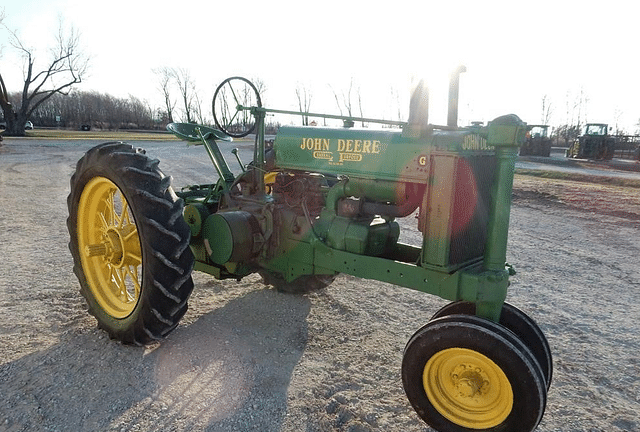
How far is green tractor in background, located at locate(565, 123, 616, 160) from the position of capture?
2750cm

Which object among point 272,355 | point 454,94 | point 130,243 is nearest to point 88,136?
point 130,243

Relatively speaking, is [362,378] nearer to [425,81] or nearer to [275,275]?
[275,275]

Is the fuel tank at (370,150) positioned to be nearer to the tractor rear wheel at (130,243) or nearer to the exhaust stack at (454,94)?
the exhaust stack at (454,94)

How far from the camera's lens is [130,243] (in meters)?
3.48

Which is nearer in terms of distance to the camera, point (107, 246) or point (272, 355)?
point (272, 355)

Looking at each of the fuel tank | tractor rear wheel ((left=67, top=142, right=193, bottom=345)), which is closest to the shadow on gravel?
tractor rear wheel ((left=67, top=142, right=193, bottom=345))

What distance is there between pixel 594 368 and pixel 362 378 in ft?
5.28

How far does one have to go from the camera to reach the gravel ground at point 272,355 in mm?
2627

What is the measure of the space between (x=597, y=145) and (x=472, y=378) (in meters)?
29.8

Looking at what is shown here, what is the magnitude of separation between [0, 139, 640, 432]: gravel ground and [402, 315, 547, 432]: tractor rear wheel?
0.19 meters

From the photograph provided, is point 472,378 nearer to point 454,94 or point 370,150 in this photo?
point 370,150

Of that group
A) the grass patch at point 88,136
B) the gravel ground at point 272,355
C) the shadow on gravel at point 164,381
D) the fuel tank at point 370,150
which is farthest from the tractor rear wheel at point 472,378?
the grass patch at point 88,136

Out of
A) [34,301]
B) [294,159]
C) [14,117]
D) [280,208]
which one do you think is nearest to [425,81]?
[294,159]

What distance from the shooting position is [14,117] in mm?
37750
